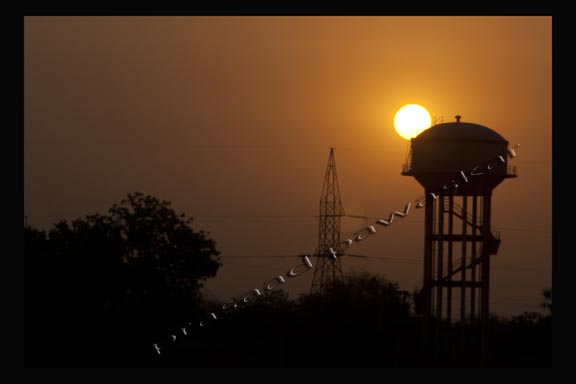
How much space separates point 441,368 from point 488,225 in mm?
10952

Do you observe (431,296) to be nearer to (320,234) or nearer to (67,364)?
(320,234)

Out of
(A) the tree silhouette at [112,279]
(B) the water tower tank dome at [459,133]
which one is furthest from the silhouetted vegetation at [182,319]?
(B) the water tower tank dome at [459,133]

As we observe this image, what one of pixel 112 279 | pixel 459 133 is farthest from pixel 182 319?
pixel 459 133

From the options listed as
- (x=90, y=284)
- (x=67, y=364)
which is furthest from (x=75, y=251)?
(x=67, y=364)

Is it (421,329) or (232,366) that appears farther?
(421,329)

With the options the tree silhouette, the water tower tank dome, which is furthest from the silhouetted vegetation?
the water tower tank dome

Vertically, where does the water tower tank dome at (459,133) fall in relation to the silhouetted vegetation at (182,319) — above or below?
above

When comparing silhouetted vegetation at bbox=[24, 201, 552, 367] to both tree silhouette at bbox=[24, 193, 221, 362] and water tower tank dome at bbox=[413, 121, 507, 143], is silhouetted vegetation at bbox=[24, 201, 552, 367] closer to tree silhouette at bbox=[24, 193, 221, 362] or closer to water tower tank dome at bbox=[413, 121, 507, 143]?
tree silhouette at bbox=[24, 193, 221, 362]

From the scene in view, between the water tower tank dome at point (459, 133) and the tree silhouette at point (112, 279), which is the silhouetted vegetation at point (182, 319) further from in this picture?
the water tower tank dome at point (459, 133)

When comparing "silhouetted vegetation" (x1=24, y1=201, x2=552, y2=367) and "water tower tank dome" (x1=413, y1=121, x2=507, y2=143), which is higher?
"water tower tank dome" (x1=413, y1=121, x2=507, y2=143)

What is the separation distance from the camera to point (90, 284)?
217ft

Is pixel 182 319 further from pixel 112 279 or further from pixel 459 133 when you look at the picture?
pixel 459 133

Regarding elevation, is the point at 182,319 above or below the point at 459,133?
below

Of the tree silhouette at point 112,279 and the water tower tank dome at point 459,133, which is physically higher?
the water tower tank dome at point 459,133
